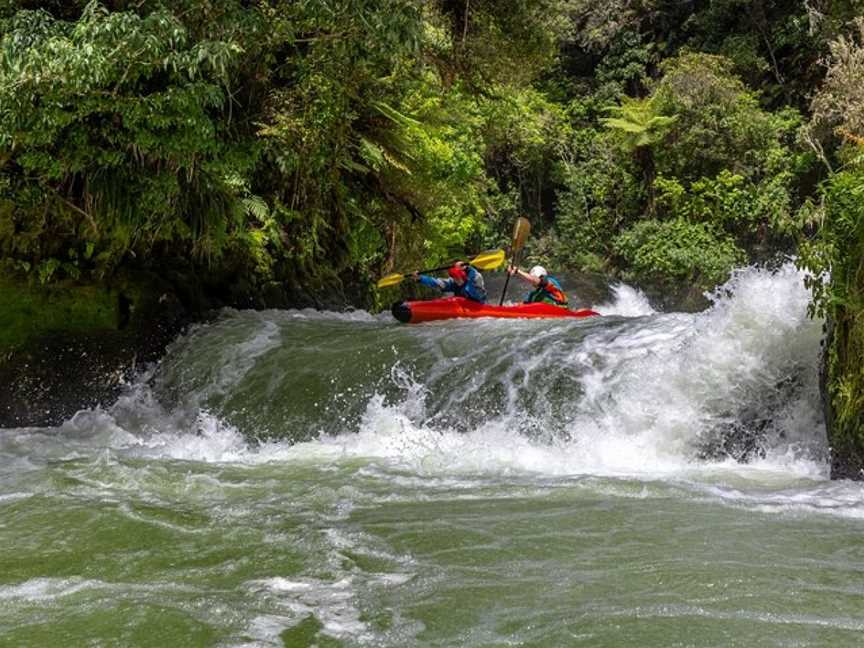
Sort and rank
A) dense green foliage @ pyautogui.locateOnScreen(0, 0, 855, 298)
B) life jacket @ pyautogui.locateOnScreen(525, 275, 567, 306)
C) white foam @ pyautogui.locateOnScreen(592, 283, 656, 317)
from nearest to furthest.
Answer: dense green foliage @ pyautogui.locateOnScreen(0, 0, 855, 298) < life jacket @ pyautogui.locateOnScreen(525, 275, 567, 306) < white foam @ pyautogui.locateOnScreen(592, 283, 656, 317)

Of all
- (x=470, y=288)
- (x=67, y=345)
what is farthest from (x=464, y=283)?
(x=67, y=345)

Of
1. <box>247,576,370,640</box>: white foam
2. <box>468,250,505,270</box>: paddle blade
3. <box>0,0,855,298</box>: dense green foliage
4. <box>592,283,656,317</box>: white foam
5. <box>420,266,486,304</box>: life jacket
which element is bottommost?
<box>592,283,656,317</box>: white foam

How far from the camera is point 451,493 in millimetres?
5539

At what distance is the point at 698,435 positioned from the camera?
684 centimetres

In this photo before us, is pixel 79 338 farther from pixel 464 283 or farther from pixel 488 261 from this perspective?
pixel 488 261

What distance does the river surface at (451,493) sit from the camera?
323 centimetres

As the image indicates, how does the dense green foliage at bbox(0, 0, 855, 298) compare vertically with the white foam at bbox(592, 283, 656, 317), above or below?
above

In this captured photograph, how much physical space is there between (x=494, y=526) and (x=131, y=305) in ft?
20.6

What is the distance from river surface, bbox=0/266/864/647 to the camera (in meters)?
3.23

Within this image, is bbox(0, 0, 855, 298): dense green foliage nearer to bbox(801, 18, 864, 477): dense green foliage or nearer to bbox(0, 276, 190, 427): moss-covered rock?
bbox(0, 276, 190, 427): moss-covered rock

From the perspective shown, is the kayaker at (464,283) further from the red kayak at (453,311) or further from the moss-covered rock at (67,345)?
the moss-covered rock at (67,345)

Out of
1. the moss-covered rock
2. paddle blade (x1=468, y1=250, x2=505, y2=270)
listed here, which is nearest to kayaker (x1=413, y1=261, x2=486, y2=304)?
paddle blade (x1=468, y1=250, x2=505, y2=270)

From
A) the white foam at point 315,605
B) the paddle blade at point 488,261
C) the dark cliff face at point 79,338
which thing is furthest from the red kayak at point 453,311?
the white foam at point 315,605

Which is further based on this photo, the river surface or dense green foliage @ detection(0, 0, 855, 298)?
dense green foliage @ detection(0, 0, 855, 298)
